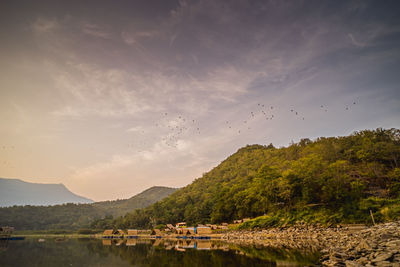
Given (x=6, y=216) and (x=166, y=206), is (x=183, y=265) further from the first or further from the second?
(x=6, y=216)

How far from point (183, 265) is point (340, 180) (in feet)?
100

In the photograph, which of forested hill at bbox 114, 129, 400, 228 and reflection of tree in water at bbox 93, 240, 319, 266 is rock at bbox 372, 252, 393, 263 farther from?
forested hill at bbox 114, 129, 400, 228

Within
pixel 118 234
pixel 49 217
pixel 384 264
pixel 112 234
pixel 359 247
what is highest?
pixel 384 264

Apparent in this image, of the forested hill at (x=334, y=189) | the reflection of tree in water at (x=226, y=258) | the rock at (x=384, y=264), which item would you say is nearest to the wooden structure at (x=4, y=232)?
the forested hill at (x=334, y=189)

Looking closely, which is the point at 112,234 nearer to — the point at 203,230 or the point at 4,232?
the point at 4,232

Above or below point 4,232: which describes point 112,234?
below

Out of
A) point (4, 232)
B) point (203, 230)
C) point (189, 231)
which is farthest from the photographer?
point (4, 232)

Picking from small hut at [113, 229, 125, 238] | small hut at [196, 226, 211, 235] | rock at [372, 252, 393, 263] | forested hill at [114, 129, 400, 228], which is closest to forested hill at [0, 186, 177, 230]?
small hut at [113, 229, 125, 238]

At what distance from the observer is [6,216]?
110062 millimetres

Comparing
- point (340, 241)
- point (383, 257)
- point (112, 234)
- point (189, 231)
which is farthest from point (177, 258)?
point (112, 234)

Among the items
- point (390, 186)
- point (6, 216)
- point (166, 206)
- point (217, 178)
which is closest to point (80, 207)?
point (6, 216)

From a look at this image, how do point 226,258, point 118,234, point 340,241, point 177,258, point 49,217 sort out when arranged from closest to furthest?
point 226,258 < point 177,258 < point 340,241 < point 118,234 < point 49,217

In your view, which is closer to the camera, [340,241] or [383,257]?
[383,257]

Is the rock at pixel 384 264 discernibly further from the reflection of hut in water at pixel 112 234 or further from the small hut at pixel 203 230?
the reflection of hut in water at pixel 112 234
